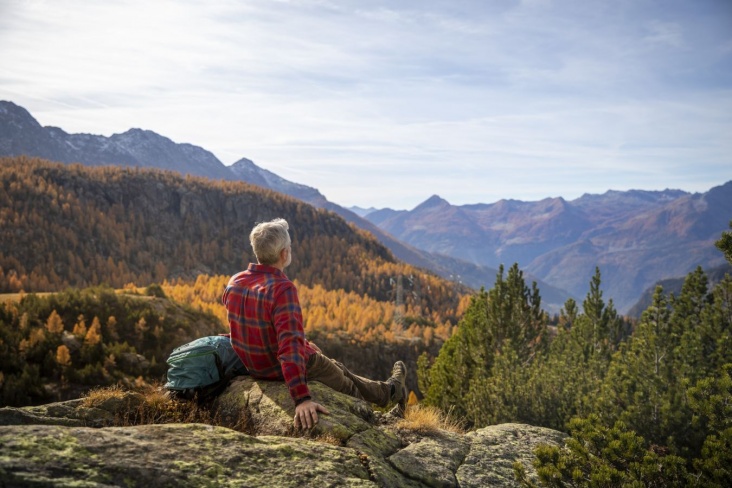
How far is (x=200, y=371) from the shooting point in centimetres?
652

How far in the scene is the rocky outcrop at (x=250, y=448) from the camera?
11.5 ft

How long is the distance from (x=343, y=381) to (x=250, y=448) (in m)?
2.76

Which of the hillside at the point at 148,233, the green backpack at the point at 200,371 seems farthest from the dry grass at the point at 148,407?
the hillside at the point at 148,233

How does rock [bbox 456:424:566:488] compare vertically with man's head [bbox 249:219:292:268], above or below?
below

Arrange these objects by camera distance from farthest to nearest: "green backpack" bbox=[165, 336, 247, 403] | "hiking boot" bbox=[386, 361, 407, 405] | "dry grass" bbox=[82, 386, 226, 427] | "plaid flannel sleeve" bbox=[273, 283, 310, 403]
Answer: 1. "hiking boot" bbox=[386, 361, 407, 405]
2. "green backpack" bbox=[165, 336, 247, 403]
3. "dry grass" bbox=[82, 386, 226, 427]
4. "plaid flannel sleeve" bbox=[273, 283, 310, 403]

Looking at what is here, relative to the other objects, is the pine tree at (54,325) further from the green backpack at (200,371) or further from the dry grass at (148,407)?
the green backpack at (200,371)

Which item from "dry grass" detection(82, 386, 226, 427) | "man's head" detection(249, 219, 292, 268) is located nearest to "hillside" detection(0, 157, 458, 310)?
"dry grass" detection(82, 386, 226, 427)

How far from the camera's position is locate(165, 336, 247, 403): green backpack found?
6430mm

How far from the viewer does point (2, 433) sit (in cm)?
350

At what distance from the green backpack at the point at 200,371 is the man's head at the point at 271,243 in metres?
1.52

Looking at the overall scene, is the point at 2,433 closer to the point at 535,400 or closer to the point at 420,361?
the point at 535,400

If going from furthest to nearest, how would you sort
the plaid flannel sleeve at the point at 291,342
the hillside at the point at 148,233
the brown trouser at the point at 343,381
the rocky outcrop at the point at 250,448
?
1. the hillside at the point at 148,233
2. the brown trouser at the point at 343,381
3. the plaid flannel sleeve at the point at 291,342
4. the rocky outcrop at the point at 250,448

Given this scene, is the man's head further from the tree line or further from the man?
the tree line

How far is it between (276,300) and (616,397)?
31.1 ft
